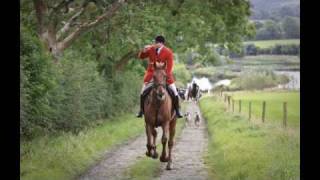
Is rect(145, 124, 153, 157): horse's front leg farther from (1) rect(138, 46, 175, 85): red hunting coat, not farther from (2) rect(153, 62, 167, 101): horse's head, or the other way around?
(1) rect(138, 46, 175, 85): red hunting coat

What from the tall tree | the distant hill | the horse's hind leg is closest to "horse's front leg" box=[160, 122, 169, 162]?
the horse's hind leg

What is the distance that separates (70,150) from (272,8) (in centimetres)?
486

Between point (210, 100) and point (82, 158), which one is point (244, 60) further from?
point (82, 158)

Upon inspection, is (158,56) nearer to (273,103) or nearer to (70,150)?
(273,103)

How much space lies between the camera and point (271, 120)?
9977 millimetres

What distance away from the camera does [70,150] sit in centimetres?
1124

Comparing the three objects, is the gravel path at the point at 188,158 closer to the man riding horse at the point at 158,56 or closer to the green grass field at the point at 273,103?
the green grass field at the point at 273,103

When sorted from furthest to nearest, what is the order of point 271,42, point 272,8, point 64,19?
point 64,19, point 272,8, point 271,42

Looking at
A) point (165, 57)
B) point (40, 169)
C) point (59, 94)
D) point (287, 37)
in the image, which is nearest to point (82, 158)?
point (40, 169)

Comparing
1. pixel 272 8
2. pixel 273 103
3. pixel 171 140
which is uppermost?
pixel 272 8

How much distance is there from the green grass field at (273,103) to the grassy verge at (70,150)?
1876 millimetres

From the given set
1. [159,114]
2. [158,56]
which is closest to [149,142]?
[159,114]

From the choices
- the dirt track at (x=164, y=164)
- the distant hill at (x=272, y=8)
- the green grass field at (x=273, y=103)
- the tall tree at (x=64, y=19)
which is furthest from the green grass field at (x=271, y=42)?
the tall tree at (x=64, y=19)

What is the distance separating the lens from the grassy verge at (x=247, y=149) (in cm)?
838
